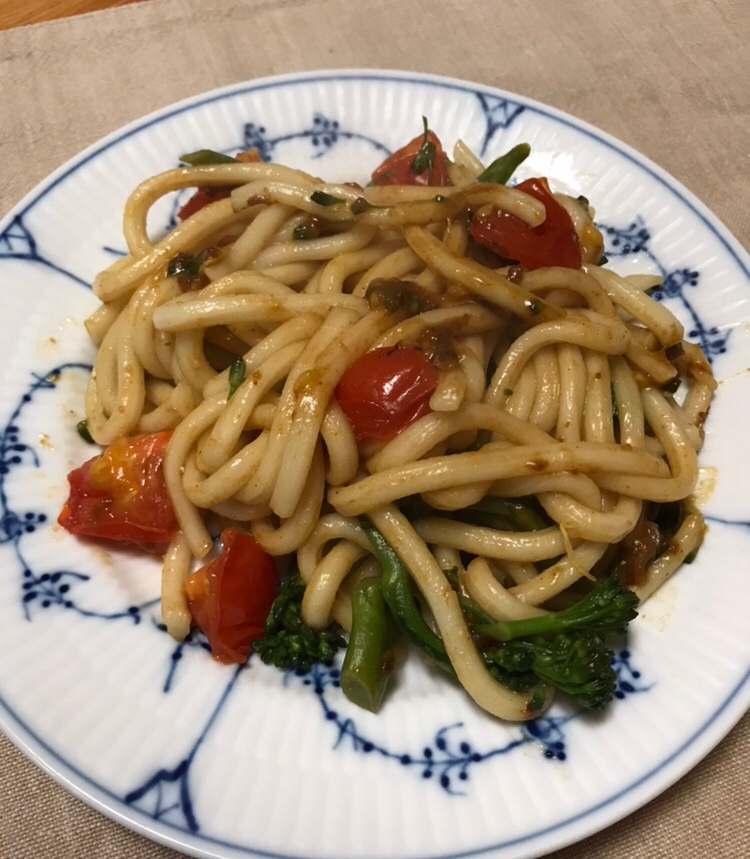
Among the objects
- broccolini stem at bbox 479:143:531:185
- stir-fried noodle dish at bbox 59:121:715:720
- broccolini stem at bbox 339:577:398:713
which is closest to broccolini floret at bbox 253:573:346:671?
stir-fried noodle dish at bbox 59:121:715:720

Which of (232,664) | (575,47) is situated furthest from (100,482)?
(575,47)

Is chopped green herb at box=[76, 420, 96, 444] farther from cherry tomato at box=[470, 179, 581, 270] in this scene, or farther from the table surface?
the table surface

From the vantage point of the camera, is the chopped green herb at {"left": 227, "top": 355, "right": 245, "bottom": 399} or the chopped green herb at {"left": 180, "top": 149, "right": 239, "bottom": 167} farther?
the chopped green herb at {"left": 180, "top": 149, "right": 239, "bottom": 167}

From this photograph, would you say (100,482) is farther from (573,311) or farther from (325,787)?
(573,311)

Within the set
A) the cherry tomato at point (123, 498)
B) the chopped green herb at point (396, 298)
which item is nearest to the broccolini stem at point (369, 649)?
the cherry tomato at point (123, 498)

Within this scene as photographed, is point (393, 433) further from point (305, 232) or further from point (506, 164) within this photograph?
point (506, 164)

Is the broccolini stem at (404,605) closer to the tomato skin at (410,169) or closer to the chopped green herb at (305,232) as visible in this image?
the chopped green herb at (305,232)

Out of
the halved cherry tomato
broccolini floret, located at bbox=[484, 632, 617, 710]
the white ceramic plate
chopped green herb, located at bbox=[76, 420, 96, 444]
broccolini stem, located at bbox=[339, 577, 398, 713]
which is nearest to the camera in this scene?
the white ceramic plate
